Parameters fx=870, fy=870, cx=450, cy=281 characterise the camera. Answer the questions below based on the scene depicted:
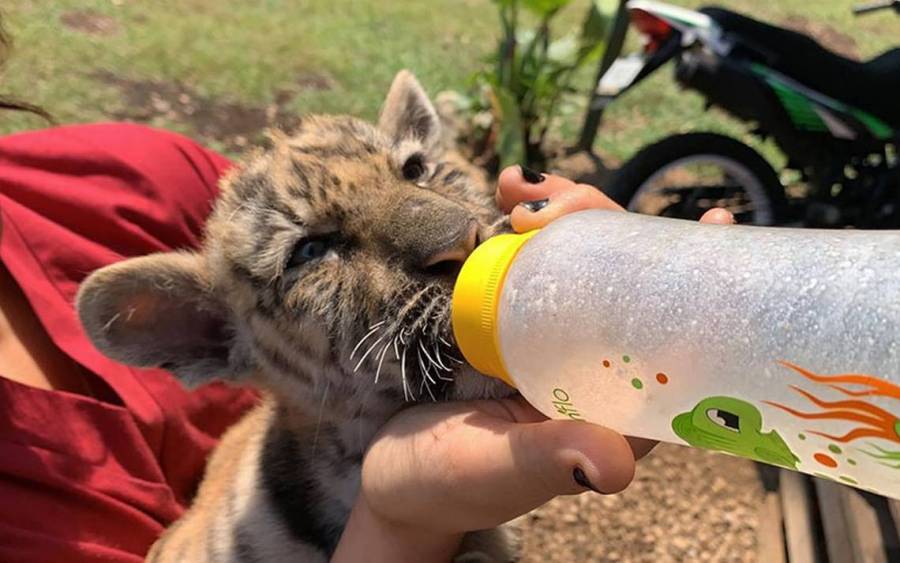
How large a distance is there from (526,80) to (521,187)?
152 inches

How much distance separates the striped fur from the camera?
153 cm

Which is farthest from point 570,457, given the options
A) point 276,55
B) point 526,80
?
point 276,55

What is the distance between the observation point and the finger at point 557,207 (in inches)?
56.5

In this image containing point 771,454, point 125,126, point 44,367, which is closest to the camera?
point 771,454

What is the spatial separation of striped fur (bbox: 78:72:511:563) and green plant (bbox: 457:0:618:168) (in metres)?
3.22

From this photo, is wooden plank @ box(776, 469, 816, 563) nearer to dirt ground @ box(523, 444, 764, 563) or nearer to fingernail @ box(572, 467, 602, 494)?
dirt ground @ box(523, 444, 764, 563)

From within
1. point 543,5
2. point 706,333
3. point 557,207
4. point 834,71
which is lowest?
point 706,333

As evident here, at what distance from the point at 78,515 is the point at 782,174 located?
16.0 ft

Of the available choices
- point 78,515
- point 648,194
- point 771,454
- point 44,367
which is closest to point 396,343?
point 771,454

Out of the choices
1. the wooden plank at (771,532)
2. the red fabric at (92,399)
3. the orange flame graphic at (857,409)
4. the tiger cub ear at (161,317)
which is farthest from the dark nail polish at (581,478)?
the wooden plank at (771,532)

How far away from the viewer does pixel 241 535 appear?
1.98m

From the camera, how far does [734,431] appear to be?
3.67 feet

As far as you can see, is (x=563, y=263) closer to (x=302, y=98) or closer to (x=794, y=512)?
(x=794, y=512)

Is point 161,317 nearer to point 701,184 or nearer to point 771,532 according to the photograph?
point 771,532
